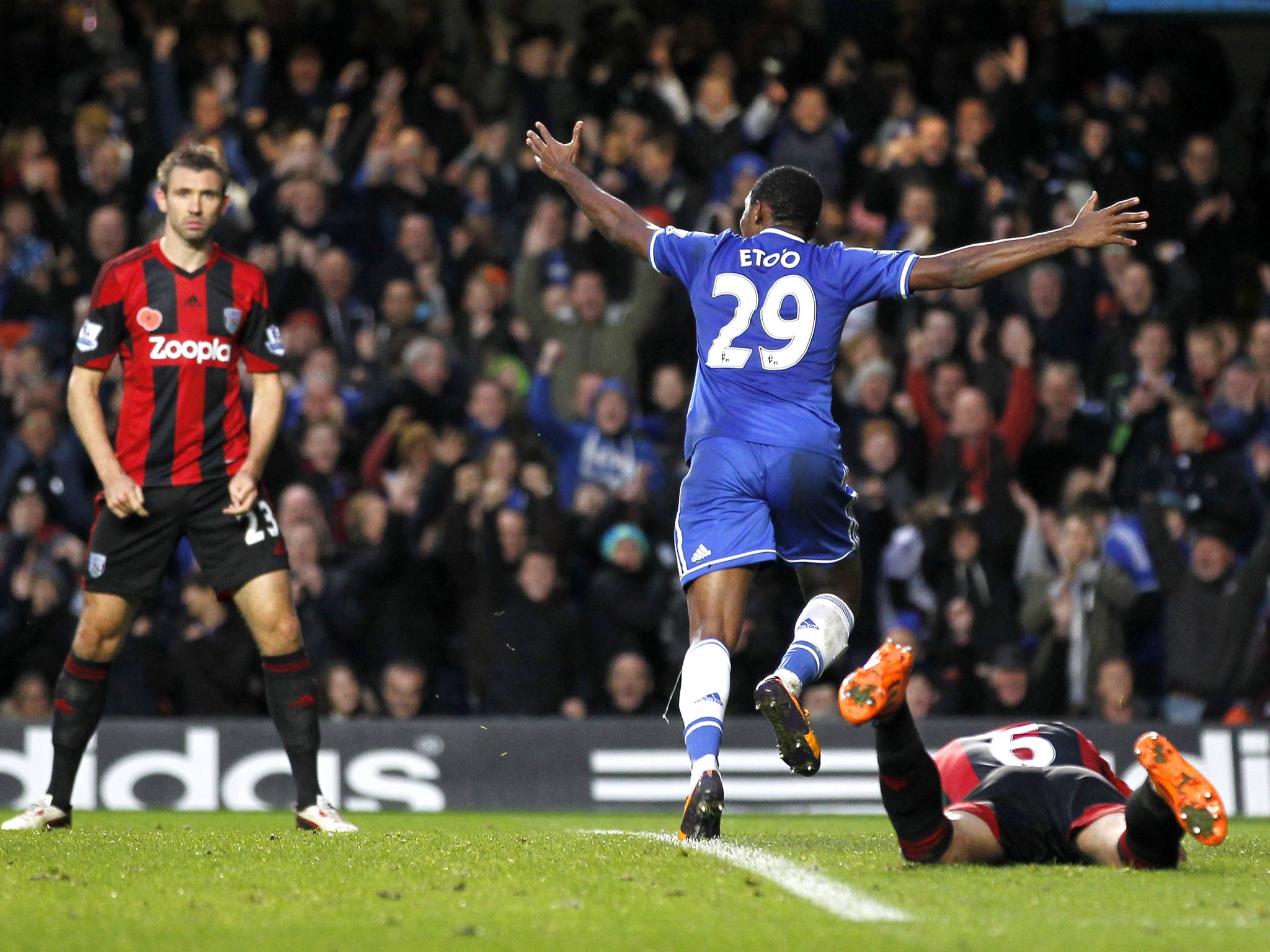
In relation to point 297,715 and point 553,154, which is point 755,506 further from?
point 297,715

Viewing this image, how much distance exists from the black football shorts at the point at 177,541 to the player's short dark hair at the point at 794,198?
6.99 ft

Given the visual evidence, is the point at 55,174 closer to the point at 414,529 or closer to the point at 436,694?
the point at 414,529

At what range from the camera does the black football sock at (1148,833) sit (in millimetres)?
4379

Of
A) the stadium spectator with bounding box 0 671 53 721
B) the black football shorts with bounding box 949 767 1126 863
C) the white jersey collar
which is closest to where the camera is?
the black football shorts with bounding box 949 767 1126 863

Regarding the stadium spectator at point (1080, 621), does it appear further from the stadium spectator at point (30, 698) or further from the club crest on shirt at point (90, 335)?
the club crest on shirt at point (90, 335)

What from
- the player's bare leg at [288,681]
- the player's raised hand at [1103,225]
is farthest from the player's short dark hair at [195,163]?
the player's raised hand at [1103,225]

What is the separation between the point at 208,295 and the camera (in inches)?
241

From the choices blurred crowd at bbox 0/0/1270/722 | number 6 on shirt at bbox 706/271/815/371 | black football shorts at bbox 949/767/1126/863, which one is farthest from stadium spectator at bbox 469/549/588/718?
black football shorts at bbox 949/767/1126/863

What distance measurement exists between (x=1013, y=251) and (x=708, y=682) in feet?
5.55

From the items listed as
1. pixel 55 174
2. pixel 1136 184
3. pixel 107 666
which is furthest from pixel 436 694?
pixel 1136 184

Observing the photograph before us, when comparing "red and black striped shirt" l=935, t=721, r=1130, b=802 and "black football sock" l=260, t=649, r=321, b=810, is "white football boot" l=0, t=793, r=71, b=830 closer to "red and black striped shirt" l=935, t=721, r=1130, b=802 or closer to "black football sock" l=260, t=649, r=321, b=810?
"black football sock" l=260, t=649, r=321, b=810

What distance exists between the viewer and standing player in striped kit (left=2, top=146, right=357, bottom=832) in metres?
6.04

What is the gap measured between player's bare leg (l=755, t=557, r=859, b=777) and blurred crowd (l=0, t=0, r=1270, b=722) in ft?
12.4

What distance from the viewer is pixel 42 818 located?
6.03 meters
